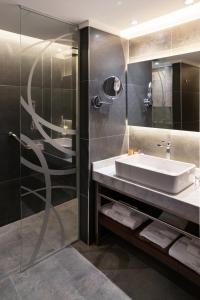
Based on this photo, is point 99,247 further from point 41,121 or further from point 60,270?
point 41,121

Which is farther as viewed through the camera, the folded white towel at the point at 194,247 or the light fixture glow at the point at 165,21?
the light fixture glow at the point at 165,21

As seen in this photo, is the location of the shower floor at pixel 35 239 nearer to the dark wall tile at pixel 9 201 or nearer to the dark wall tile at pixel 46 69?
the dark wall tile at pixel 9 201

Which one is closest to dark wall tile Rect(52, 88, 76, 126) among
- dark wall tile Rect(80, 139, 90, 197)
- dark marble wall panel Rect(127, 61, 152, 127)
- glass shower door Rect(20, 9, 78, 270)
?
glass shower door Rect(20, 9, 78, 270)

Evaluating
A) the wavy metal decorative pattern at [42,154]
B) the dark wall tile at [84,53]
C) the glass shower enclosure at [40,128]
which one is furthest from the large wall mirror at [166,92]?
the wavy metal decorative pattern at [42,154]

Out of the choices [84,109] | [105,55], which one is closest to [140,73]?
[105,55]

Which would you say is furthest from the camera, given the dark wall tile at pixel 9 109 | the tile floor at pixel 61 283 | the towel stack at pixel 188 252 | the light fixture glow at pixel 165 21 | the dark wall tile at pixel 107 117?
the dark wall tile at pixel 9 109

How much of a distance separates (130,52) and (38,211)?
2.04m

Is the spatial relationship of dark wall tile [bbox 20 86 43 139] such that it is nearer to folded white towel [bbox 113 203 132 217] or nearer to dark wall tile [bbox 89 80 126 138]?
dark wall tile [bbox 89 80 126 138]

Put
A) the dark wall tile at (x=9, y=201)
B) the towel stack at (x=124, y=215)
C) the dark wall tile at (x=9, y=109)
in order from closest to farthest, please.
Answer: the towel stack at (x=124, y=215), the dark wall tile at (x=9, y=109), the dark wall tile at (x=9, y=201)

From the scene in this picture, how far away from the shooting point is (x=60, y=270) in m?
2.11

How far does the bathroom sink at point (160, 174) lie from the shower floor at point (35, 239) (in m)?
0.78

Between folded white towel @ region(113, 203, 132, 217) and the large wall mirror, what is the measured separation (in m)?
0.92

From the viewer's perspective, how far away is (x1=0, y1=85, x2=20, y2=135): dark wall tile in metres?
2.51

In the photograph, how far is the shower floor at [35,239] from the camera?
2186 mm
